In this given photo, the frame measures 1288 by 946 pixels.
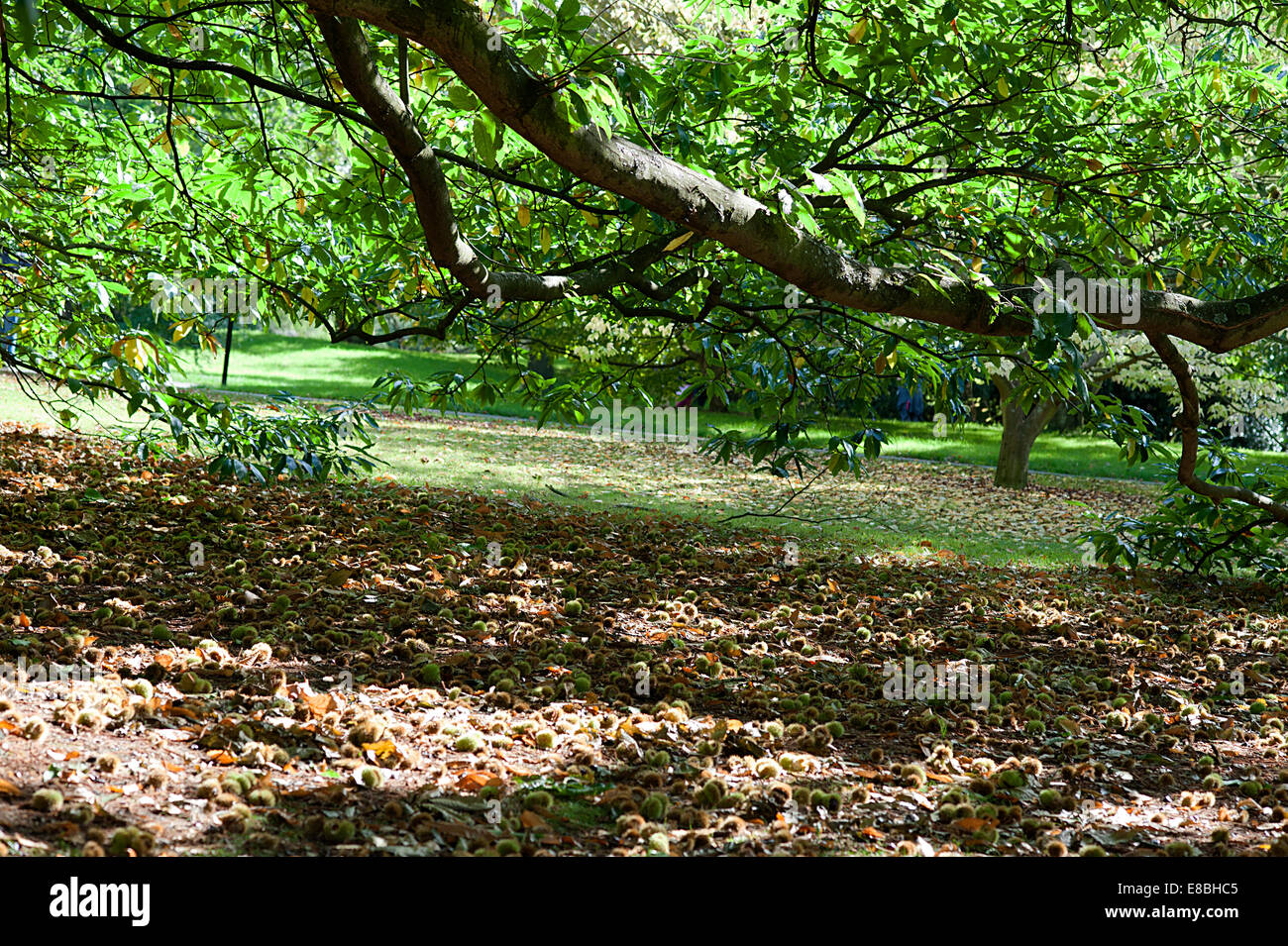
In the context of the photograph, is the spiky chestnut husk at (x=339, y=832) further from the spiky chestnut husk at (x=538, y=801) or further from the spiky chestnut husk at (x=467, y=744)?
the spiky chestnut husk at (x=467, y=744)

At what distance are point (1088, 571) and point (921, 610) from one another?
9.26 feet

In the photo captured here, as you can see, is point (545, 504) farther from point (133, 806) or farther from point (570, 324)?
point (133, 806)

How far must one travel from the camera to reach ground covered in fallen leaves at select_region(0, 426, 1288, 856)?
2.59 metres

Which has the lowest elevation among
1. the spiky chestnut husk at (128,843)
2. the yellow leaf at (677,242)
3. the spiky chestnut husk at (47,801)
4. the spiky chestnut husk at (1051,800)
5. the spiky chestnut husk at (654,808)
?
the spiky chestnut husk at (1051,800)

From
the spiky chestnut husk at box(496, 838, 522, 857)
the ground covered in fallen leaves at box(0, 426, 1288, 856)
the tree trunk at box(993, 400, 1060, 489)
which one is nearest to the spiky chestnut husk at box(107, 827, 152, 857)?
the ground covered in fallen leaves at box(0, 426, 1288, 856)

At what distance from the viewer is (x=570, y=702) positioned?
3.69 m

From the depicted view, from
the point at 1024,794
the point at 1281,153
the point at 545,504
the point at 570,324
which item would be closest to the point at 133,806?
the point at 1024,794

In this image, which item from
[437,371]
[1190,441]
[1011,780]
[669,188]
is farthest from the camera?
[437,371]

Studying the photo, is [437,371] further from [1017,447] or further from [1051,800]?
[1051,800]

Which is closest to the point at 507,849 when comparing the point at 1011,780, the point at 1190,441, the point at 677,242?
the point at 1011,780

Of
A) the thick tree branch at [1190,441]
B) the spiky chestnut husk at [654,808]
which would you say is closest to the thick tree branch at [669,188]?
the spiky chestnut husk at [654,808]

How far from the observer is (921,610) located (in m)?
6.02

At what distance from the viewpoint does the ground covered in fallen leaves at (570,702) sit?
2588mm

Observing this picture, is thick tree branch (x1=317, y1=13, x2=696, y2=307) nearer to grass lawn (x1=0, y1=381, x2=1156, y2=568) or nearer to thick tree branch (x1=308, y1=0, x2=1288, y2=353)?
thick tree branch (x1=308, y1=0, x2=1288, y2=353)
